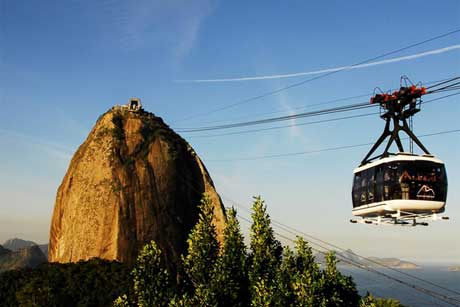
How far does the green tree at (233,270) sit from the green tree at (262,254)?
30.8 inches

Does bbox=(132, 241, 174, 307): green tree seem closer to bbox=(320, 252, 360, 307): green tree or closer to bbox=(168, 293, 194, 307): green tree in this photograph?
bbox=(168, 293, 194, 307): green tree

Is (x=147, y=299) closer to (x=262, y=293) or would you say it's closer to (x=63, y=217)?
(x=262, y=293)

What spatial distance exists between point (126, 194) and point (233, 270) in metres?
36.8

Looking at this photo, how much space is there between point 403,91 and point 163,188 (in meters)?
47.1

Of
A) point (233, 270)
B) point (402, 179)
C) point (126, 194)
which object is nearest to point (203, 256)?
point (233, 270)

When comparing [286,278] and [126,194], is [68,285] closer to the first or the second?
[126,194]

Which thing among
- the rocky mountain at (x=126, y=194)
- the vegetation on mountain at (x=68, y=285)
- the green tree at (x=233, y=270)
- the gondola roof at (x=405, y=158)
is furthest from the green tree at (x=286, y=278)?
the rocky mountain at (x=126, y=194)

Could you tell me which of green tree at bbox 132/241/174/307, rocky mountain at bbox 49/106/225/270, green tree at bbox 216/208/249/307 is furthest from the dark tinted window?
rocky mountain at bbox 49/106/225/270

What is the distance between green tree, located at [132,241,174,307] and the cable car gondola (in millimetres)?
14745

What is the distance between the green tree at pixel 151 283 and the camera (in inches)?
1211

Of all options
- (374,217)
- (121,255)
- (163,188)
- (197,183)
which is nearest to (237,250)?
(374,217)

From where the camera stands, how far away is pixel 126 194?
67812 millimetres

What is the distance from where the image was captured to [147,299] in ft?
101

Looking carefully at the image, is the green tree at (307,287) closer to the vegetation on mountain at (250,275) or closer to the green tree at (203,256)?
the vegetation on mountain at (250,275)
